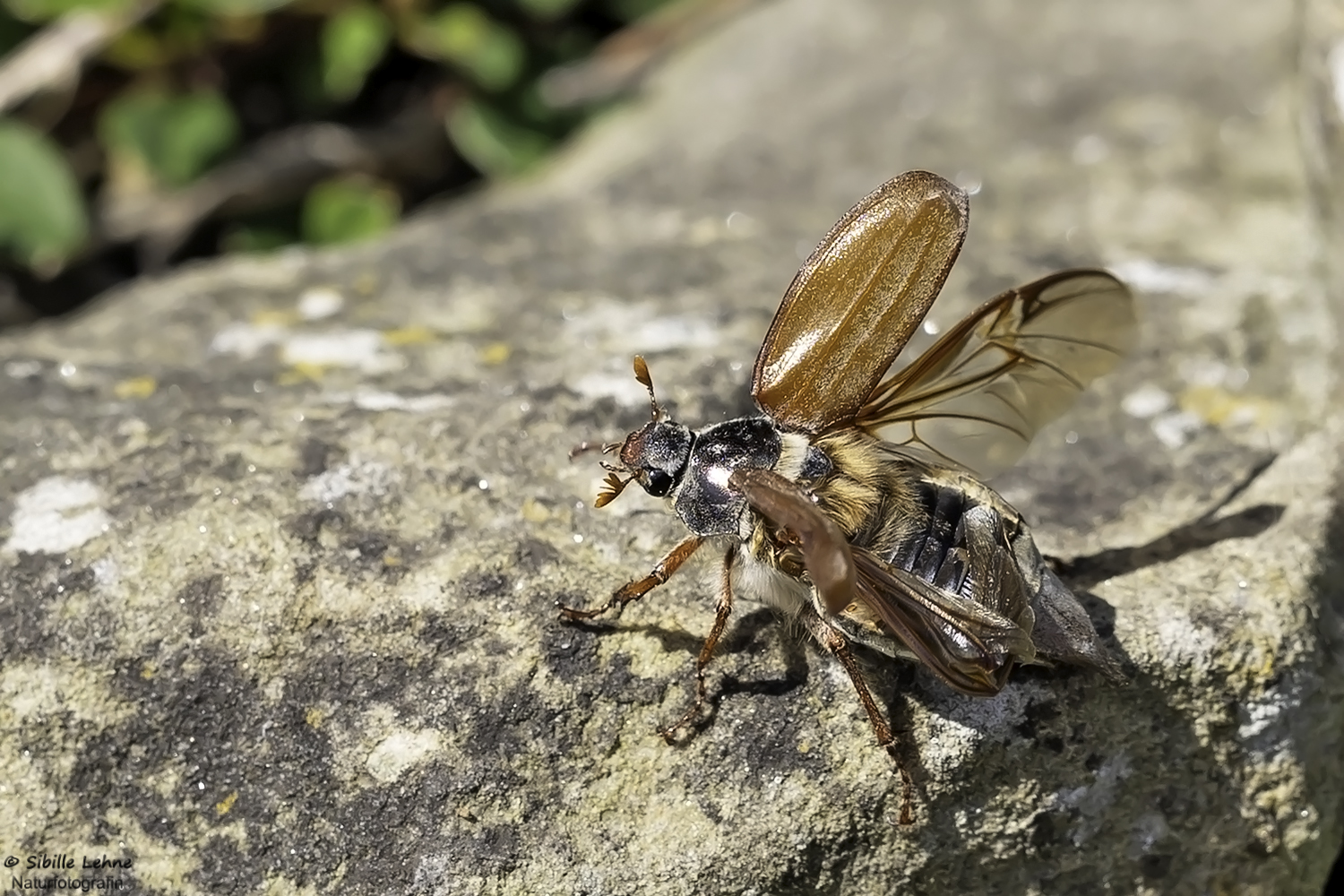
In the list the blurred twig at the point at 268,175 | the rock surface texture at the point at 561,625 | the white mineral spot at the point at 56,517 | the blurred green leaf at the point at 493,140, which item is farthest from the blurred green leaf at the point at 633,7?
the white mineral spot at the point at 56,517

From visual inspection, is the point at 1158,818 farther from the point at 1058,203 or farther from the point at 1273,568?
the point at 1058,203

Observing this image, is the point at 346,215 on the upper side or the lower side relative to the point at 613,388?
lower

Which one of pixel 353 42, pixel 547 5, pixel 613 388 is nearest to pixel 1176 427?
pixel 613 388

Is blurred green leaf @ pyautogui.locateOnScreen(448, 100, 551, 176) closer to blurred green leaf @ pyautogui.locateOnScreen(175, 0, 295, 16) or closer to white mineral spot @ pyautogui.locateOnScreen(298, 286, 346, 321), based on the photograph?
blurred green leaf @ pyautogui.locateOnScreen(175, 0, 295, 16)

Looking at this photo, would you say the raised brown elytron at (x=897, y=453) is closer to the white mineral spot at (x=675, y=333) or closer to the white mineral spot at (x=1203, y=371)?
the white mineral spot at (x=675, y=333)

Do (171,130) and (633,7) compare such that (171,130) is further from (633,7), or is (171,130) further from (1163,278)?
(1163,278)

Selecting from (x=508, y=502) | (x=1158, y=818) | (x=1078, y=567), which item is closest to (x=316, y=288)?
(x=508, y=502)

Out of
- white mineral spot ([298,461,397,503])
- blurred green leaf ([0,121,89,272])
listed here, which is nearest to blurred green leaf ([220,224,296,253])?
blurred green leaf ([0,121,89,272])
